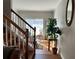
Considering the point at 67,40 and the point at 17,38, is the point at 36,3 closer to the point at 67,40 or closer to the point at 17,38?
the point at 17,38

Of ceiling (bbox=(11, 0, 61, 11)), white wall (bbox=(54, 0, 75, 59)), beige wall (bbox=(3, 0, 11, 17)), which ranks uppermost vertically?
ceiling (bbox=(11, 0, 61, 11))

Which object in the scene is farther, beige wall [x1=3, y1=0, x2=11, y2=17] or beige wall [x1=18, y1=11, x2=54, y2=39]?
beige wall [x1=18, y1=11, x2=54, y2=39]

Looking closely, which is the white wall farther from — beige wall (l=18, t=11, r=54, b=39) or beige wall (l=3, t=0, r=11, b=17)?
beige wall (l=18, t=11, r=54, b=39)

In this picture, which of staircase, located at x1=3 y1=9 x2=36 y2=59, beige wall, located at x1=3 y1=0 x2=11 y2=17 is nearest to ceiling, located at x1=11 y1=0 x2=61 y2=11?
beige wall, located at x1=3 y1=0 x2=11 y2=17

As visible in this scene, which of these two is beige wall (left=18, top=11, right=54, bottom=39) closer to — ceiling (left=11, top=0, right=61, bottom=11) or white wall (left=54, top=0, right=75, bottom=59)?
ceiling (left=11, top=0, right=61, bottom=11)

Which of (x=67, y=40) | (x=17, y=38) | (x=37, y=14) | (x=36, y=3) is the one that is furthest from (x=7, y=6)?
(x=37, y=14)

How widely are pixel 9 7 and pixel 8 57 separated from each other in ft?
12.2

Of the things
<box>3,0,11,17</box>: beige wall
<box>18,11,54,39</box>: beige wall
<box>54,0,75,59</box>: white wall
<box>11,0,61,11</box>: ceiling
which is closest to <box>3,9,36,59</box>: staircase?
<box>3,0,11,17</box>: beige wall

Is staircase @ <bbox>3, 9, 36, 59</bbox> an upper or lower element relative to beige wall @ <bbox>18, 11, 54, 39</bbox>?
lower

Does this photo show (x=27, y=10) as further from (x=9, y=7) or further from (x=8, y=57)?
(x=8, y=57)

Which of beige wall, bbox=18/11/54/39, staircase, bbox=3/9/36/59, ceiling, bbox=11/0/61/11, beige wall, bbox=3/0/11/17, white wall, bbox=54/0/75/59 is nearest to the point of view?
white wall, bbox=54/0/75/59

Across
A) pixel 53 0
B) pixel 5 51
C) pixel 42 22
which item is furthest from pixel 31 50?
pixel 42 22

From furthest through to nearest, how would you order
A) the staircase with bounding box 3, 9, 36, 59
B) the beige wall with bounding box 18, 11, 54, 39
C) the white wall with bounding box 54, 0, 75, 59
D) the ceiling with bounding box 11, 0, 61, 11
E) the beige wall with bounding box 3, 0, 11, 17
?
1. the beige wall with bounding box 18, 11, 54, 39
2. the ceiling with bounding box 11, 0, 61, 11
3. the beige wall with bounding box 3, 0, 11, 17
4. the staircase with bounding box 3, 9, 36, 59
5. the white wall with bounding box 54, 0, 75, 59
